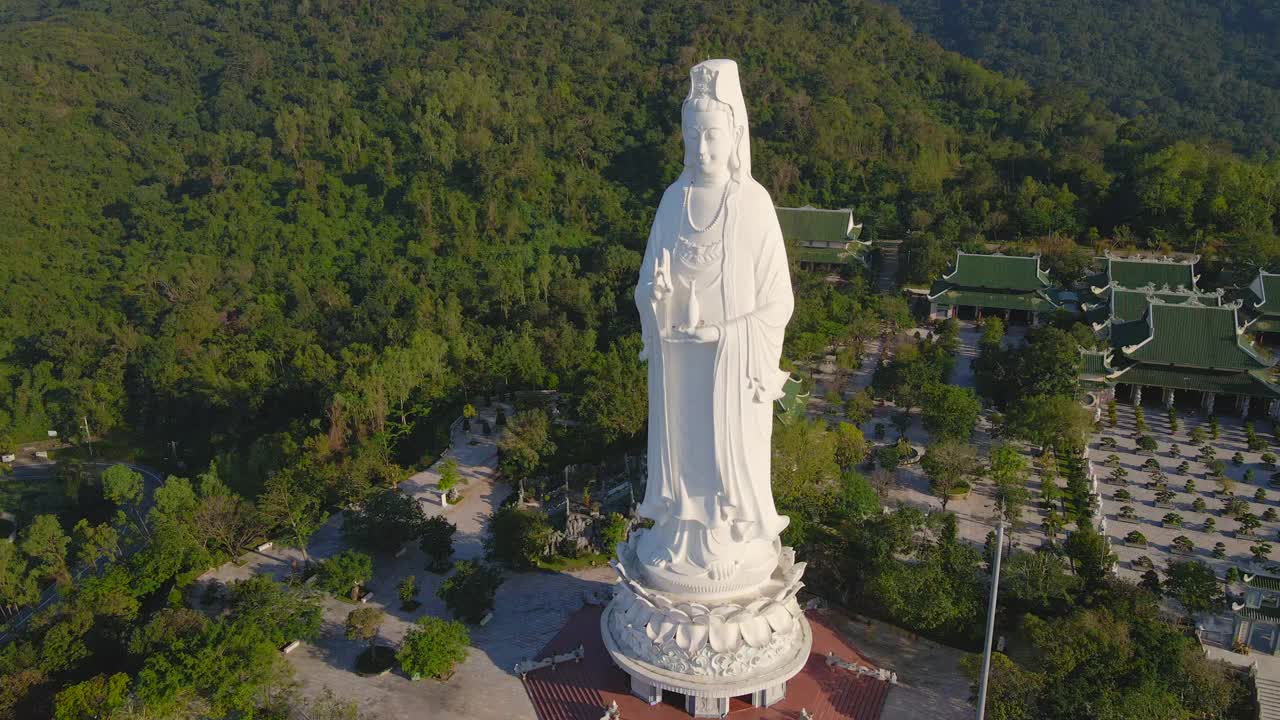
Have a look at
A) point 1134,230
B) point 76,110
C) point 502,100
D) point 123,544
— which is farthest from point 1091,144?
point 76,110

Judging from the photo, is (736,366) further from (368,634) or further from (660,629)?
(368,634)

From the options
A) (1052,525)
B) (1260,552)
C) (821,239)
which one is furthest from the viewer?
(821,239)

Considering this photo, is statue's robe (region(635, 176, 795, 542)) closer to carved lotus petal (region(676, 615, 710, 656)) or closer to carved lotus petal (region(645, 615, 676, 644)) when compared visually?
carved lotus petal (region(676, 615, 710, 656))

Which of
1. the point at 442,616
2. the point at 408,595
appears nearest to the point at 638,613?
the point at 442,616

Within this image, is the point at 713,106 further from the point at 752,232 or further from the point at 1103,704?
the point at 1103,704

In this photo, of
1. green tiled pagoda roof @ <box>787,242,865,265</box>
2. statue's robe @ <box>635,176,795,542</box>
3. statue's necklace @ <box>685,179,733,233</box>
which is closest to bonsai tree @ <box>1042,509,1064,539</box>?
statue's robe @ <box>635,176,795,542</box>

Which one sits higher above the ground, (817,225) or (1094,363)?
(817,225)
